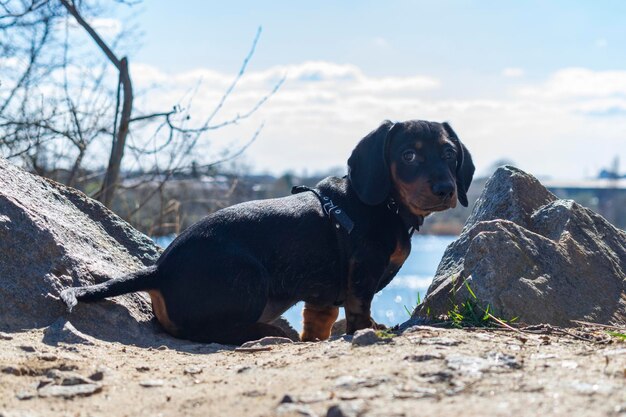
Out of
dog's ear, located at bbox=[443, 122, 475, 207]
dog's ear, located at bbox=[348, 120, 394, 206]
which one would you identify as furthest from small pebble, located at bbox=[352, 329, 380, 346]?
dog's ear, located at bbox=[443, 122, 475, 207]

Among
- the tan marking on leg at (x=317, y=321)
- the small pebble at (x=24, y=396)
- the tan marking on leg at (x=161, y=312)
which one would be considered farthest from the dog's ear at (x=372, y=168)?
the small pebble at (x=24, y=396)

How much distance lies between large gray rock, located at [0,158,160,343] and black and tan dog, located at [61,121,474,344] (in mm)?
185

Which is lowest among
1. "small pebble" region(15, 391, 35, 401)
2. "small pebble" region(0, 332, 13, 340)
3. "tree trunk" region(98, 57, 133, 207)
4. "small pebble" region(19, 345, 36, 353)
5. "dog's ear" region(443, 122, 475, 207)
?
"small pebble" region(15, 391, 35, 401)

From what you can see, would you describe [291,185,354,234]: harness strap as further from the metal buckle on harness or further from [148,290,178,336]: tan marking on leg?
[148,290,178,336]: tan marking on leg

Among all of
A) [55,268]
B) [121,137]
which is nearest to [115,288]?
[55,268]

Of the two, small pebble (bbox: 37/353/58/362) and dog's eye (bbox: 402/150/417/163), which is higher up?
dog's eye (bbox: 402/150/417/163)

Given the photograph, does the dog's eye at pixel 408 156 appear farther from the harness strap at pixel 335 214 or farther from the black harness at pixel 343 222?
the harness strap at pixel 335 214

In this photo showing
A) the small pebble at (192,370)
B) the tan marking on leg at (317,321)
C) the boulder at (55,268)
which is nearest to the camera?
the small pebble at (192,370)

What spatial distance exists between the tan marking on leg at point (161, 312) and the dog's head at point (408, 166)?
63.5 inches

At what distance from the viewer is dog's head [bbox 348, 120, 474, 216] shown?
583 centimetres

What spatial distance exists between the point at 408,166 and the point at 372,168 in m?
0.27

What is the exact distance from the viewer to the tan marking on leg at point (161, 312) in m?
5.67

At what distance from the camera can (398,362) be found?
3.82m

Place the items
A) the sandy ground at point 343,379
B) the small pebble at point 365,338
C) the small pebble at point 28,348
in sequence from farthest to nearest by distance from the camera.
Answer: the small pebble at point 28,348 → the small pebble at point 365,338 → the sandy ground at point 343,379
